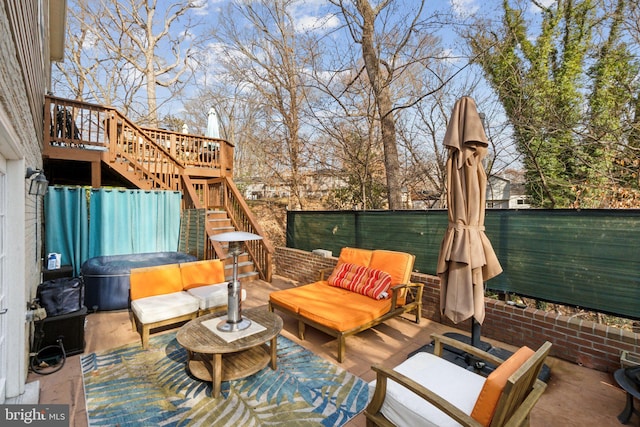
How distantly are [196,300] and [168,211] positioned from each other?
148 inches

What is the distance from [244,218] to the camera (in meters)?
7.46

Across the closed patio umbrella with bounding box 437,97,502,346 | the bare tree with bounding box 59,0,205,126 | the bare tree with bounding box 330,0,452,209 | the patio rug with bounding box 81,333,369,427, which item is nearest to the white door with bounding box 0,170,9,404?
the patio rug with bounding box 81,333,369,427

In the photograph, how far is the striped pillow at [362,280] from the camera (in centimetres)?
401

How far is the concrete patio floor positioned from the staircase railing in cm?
217

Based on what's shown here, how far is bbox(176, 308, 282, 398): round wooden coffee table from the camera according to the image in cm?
263

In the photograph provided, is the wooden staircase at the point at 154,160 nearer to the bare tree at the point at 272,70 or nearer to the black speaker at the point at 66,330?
the bare tree at the point at 272,70

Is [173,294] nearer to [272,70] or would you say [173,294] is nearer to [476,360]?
[476,360]

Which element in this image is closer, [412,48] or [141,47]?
[412,48]

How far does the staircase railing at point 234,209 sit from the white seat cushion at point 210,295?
1.78m

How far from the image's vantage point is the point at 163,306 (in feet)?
12.3

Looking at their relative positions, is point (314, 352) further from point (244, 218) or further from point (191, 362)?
point (244, 218)

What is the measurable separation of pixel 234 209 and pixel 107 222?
281 centimetres

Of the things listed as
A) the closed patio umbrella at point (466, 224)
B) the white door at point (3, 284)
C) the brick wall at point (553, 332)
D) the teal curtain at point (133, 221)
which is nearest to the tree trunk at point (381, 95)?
the brick wall at point (553, 332)

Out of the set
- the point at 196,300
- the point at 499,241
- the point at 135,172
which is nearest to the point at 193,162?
the point at 135,172
